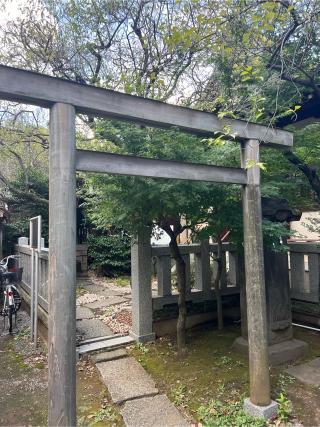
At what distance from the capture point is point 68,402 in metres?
2.31

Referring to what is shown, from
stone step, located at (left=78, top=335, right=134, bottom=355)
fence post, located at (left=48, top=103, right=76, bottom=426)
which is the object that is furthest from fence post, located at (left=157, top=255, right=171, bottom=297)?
fence post, located at (left=48, top=103, right=76, bottom=426)

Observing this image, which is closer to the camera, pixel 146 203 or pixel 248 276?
pixel 248 276

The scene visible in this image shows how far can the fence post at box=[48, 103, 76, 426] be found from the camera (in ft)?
7.59

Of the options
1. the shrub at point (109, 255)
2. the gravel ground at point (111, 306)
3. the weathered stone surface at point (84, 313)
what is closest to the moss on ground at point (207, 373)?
the gravel ground at point (111, 306)

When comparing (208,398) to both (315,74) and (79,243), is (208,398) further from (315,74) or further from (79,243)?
(79,243)

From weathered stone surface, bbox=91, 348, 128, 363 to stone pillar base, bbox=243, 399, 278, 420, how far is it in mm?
2045

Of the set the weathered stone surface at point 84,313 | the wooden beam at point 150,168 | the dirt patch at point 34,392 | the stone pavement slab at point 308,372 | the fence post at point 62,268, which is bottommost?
the dirt patch at point 34,392

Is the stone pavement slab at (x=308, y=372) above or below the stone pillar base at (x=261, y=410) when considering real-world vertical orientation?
below

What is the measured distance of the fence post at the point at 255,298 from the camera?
314 cm

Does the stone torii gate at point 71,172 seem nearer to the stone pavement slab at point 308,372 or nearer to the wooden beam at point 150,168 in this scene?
the wooden beam at point 150,168

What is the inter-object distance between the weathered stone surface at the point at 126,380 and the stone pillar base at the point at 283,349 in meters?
1.50

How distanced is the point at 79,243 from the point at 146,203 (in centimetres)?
928

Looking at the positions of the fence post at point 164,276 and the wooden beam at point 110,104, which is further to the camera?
the fence post at point 164,276

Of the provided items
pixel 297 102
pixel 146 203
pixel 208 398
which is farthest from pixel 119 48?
pixel 208 398
